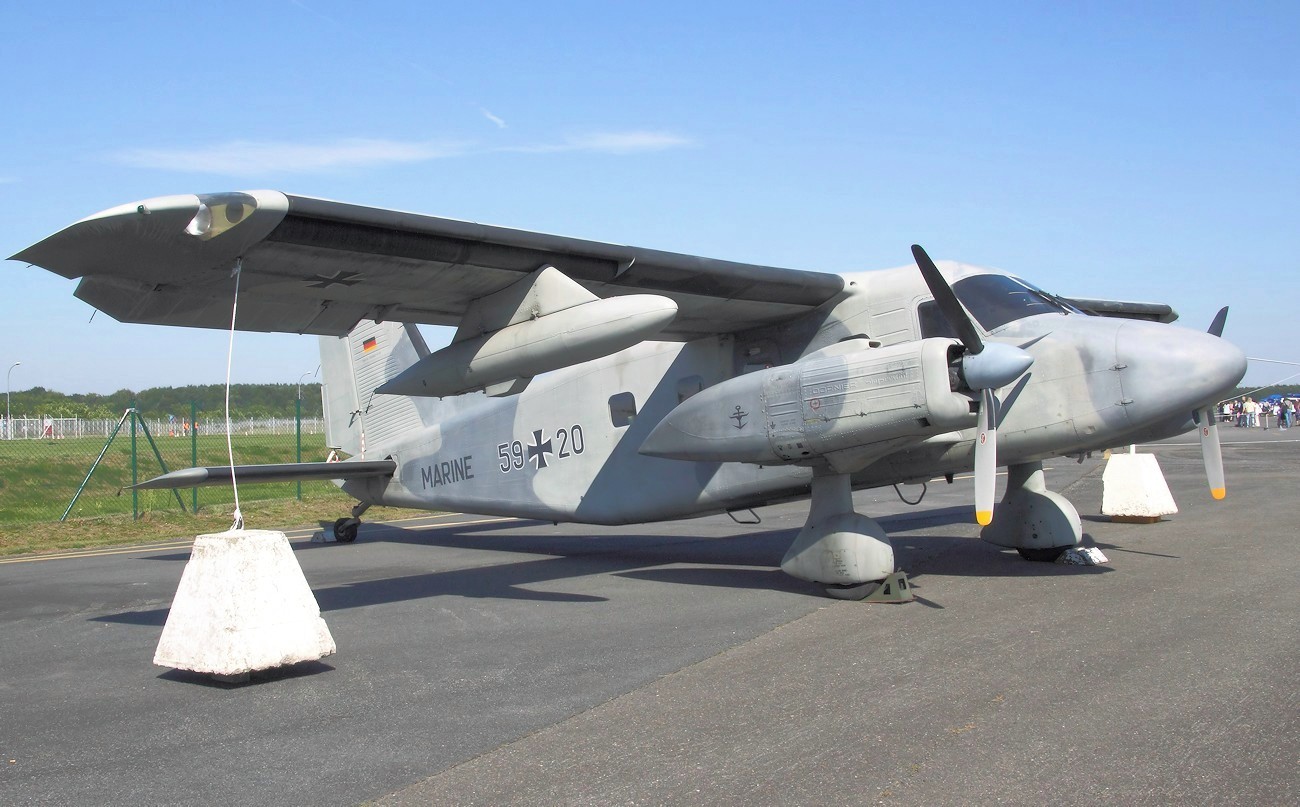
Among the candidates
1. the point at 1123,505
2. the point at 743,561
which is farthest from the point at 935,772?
the point at 1123,505

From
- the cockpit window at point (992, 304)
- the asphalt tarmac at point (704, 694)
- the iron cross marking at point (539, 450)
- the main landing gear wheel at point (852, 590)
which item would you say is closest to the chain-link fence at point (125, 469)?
the iron cross marking at point (539, 450)

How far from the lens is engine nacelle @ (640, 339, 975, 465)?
27.8 ft

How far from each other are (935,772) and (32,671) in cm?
638

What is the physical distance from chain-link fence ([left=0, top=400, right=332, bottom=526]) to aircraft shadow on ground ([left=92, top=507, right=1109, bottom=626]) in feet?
20.9

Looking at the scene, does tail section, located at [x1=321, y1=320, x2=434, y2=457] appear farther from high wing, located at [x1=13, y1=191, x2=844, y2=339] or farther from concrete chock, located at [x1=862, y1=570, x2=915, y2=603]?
concrete chock, located at [x1=862, y1=570, x2=915, y2=603]

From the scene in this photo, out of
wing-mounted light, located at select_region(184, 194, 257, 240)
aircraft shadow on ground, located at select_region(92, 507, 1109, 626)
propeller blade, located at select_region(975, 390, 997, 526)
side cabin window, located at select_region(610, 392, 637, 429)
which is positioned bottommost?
aircraft shadow on ground, located at select_region(92, 507, 1109, 626)

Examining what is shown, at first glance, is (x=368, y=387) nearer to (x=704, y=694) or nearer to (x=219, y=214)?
(x=219, y=214)

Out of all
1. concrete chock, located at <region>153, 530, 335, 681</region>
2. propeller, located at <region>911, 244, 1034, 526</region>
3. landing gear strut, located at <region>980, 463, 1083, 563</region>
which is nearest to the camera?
concrete chock, located at <region>153, 530, 335, 681</region>

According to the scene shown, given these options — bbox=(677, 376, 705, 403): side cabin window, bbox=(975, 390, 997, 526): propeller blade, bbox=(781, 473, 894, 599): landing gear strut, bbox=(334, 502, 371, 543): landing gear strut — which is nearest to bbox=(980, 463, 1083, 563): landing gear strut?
bbox=(975, 390, 997, 526): propeller blade

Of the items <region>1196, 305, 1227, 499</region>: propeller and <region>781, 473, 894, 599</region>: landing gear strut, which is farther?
<region>1196, 305, 1227, 499</region>: propeller

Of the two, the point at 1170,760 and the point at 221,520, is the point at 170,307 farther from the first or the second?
the point at 221,520

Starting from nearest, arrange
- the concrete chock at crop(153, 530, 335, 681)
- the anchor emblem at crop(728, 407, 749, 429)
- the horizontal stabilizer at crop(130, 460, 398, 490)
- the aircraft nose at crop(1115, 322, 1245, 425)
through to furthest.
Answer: the concrete chock at crop(153, 530, 335, 681)
the aircraft nose at crop(1115, 322, 1245, 425)
the anchor emblem at crop(728, 407, 749, 429)
the horizontal stabilizer at crop(130, 460, 398, 490)

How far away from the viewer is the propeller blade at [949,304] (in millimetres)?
8633

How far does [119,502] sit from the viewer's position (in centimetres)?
2367
